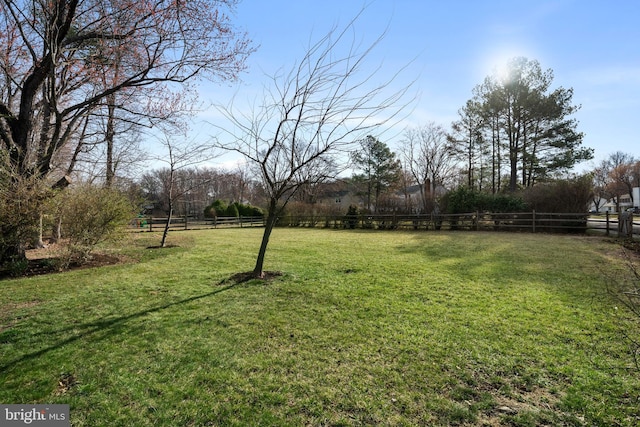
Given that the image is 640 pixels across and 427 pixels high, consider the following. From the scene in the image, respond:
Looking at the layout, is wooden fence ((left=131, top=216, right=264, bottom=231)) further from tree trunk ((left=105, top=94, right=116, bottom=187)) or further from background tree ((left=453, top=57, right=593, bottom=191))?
background tree ((left=453, top=57, right=593, bottom=191))

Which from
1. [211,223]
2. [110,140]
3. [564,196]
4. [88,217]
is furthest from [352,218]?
[88,217]

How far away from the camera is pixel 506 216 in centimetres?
1616

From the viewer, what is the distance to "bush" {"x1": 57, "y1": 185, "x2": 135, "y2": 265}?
23.0 feet

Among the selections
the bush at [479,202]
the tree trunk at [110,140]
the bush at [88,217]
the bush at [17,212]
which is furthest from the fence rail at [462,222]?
the bush at [17,212]

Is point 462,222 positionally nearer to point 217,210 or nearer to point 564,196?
point 564,196

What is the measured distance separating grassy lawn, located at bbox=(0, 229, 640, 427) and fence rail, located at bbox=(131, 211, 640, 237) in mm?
8877

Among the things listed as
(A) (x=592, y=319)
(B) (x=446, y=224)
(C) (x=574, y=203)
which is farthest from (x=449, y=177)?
(A) (x=592, y=319)

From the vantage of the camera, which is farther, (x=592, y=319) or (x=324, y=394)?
(x=592, y=319)

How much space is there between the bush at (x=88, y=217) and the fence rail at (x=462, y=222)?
4.32 meters

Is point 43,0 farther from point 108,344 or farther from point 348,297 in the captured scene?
point 348,297

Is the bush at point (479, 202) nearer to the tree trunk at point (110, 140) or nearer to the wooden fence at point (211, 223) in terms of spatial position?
the wooden fence at point (211, 223)

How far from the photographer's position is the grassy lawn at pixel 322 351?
215 centimetres

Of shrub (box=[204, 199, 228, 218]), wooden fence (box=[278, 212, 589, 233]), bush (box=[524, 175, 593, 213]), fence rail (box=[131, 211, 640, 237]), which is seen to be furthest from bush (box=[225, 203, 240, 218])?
bush (box=[524, 175, 593, 213])

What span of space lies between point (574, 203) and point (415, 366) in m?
16.5
